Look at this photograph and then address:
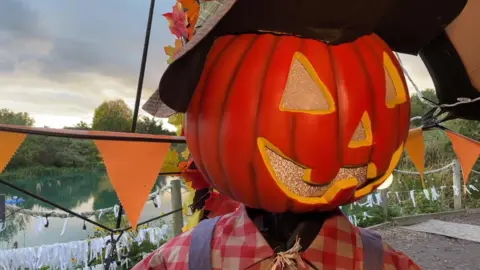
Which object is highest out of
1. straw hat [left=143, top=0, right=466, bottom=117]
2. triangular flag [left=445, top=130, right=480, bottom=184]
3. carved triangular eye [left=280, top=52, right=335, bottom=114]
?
straw hat [left=143, top=0, right=466, bottom=117]

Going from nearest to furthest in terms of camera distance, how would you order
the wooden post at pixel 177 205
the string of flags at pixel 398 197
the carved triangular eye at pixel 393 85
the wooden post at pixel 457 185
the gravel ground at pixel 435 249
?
the carved triangular eye at pixel 393 85 < the wooden post at pixel 177 205 < the gravel ground at pixel 435 249 < the string of flags at pixel 398 197 < the wooden post at pixel 457 185

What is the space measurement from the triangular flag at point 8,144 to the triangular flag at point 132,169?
16cm

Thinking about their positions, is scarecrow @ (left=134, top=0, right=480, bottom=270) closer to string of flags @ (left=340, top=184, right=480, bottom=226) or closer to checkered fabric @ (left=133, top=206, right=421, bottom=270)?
checkered fabric @ (left=133, top=206, right=421, bottom=270)

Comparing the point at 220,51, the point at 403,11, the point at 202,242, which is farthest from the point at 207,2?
the point at 202,242

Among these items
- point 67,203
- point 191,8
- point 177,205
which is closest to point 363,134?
point 191,8

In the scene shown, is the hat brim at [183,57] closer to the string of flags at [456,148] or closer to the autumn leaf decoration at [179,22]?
the autumn leaf decoration at [179,22]

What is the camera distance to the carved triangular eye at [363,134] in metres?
0.82

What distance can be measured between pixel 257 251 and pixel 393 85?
0.46 m

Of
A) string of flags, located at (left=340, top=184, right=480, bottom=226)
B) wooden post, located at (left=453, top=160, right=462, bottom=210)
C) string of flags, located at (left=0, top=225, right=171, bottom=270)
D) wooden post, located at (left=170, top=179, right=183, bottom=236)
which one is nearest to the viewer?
wooden post, located at (left=170, top=179, right=183, bottom=236)

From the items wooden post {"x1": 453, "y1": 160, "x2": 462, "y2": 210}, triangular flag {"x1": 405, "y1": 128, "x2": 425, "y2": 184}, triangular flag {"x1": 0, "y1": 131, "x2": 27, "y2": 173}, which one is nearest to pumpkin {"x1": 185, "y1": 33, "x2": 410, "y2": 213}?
triangular flag {"x1": 0, "y1": 131, "x2": 27, "y2": 173}

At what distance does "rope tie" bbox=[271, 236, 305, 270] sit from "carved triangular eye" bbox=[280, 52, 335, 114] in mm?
294

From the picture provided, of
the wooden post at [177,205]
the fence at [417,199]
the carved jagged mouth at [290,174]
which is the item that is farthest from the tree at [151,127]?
the fence at [417,199]

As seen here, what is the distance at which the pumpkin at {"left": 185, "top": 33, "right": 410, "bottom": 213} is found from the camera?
2.60 feet

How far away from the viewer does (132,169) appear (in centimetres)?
105
